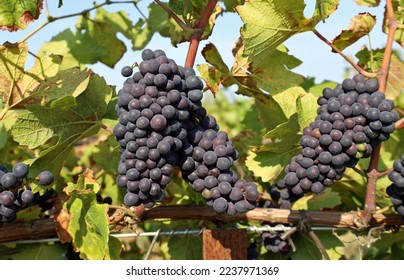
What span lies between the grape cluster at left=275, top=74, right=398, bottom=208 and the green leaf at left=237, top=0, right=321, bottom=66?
0.84 ft

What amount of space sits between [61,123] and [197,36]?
54 cm

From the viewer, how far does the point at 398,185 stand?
5.98 feet

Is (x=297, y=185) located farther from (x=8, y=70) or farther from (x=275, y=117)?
(x=8, y=70)

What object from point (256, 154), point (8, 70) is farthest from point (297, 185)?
point (8, 70)

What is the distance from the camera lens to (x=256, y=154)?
207cm

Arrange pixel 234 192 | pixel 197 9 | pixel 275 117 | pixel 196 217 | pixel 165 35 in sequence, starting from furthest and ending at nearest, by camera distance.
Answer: pixel 165 35 < pixel 275 117 < pixel 197 9 < pixel 196 217 < pixel 234 192

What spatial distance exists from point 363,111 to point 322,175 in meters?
0.24

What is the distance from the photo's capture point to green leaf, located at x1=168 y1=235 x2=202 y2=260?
2326mm

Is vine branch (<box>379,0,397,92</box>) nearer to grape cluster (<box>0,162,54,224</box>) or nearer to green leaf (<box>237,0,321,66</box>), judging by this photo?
green leaf (<box>237,0,321,66</box>)

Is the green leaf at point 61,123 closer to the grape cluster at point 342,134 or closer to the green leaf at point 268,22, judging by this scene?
the green leaf at point 268,22

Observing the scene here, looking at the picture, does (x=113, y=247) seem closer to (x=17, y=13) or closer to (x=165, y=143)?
(x=165, y=143)

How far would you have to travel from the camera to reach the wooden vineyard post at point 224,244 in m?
1.90

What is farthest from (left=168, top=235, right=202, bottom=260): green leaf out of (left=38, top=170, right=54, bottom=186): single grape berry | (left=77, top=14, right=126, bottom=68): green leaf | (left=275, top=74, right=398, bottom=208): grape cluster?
(left=77, top=14, right=126, bottom=68): green leaf

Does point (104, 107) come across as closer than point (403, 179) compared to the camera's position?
No
